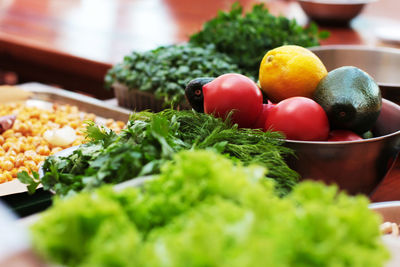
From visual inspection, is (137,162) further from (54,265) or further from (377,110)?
(377,110)

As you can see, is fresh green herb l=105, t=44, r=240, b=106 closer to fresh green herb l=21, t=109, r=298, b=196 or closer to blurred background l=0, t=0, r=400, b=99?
blurred background l=0, t=0, r=400, b=99

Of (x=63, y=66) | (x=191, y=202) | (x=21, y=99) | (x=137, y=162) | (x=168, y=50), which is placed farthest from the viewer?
(x=63, y=66)

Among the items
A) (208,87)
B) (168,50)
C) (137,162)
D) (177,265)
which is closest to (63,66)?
(168,50)

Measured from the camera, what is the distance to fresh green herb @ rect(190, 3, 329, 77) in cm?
174

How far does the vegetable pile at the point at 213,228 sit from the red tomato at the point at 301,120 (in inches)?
12.8

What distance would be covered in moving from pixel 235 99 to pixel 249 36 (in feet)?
3.00

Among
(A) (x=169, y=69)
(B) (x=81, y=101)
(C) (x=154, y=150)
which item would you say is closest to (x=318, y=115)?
(C) (x=154, y=150)

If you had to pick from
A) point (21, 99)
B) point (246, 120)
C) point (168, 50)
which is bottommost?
point (21, 99)

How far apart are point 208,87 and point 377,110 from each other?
12.8 inches

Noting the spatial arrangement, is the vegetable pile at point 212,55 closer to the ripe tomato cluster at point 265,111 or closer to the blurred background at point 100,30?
the blurred background at point 100,30

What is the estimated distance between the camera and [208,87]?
95cm

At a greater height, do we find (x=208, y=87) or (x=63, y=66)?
(x=208, y=87)

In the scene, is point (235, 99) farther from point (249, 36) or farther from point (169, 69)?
point (249, 36)

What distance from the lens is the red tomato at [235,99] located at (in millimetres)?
925
